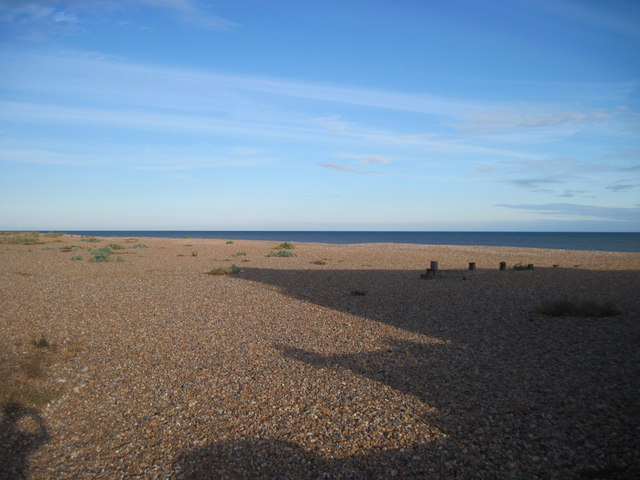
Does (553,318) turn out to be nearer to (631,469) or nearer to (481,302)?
(481,302)

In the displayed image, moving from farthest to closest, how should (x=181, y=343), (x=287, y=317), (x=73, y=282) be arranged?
(x=73, y=282) → (x=287, y=317) → (x=181, y=343)

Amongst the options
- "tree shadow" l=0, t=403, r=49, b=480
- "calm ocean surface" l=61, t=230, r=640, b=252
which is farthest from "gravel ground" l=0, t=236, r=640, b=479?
"calm ocean surface" l=61, t=230, r=640, b=252

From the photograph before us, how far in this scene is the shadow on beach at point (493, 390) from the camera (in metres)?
4.53

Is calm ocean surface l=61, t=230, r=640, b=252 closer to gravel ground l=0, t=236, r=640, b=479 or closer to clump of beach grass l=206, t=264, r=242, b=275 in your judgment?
clump of beach grass l=206, t=264, r=242, b=275

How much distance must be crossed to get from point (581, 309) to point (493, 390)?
5788 mm

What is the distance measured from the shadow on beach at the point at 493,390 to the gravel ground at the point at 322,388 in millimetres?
27

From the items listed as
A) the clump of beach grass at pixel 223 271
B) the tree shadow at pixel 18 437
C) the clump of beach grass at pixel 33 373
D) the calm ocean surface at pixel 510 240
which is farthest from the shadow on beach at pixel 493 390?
the calm ocean surface at pixel 510 240

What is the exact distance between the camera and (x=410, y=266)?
2308 centimetres

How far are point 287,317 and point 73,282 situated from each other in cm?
945

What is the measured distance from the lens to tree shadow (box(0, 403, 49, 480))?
15.3 feet

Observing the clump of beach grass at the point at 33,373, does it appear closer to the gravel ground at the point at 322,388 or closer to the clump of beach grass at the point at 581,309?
the gravel ground at the point at 322,388

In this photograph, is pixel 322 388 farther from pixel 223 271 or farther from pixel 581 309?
pixel 223 271

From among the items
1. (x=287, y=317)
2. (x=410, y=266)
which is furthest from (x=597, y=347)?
(x=410, y=266)

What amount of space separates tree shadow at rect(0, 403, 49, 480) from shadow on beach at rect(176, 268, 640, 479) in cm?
176
